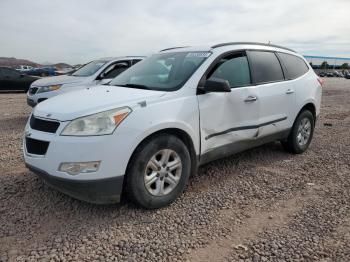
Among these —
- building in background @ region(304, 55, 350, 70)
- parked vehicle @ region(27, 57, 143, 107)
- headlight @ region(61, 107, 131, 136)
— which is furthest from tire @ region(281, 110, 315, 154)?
building in background @ region(304, 55, 350, 70)

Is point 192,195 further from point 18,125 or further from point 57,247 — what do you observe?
point 18,125

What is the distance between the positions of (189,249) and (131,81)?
2.29 meters

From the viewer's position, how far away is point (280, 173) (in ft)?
15.5

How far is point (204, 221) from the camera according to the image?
3361 mm

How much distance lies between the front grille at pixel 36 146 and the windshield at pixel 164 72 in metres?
1.30

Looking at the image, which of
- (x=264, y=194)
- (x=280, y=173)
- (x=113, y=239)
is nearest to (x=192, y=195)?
(x=264, y=194)

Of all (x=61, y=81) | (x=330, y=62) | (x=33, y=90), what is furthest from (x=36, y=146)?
(x=330, y=62)

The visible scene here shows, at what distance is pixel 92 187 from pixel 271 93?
2918 mm

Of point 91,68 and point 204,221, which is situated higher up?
point 91,68

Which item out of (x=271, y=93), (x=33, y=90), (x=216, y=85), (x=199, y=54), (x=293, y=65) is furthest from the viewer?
(x=33, y=90)

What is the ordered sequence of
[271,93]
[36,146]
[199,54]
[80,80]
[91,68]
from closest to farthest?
[36,146]
[199,54]
[271,93]
[80,80]
[91,68]

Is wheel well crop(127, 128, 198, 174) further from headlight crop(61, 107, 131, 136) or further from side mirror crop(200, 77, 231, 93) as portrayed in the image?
side mirror crop(200, 77, 231, 93)

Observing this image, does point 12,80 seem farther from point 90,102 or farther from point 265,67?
point 90,102

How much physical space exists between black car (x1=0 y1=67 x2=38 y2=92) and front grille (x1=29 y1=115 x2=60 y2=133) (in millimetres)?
15293
